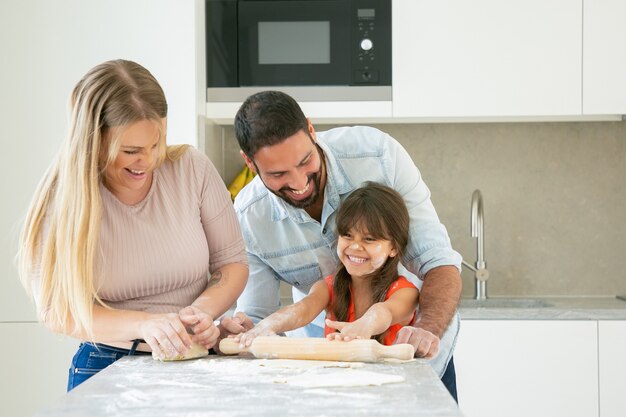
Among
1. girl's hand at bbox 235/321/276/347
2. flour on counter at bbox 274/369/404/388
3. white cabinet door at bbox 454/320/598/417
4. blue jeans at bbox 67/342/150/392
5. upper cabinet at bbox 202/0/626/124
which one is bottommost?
white cabinet door at bbox 454/320/598/417

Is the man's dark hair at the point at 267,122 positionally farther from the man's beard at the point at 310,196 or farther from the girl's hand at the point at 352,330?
the girl's hand at the point at 352,330

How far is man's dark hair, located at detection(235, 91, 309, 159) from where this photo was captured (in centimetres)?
166

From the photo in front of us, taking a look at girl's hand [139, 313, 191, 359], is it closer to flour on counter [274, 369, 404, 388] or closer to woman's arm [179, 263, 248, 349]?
woman's arm [179, 263, 248, 349]

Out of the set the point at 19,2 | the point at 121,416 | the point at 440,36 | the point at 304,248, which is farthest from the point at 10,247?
the point at 121,416

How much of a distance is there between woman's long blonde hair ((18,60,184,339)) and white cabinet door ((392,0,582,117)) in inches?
59.9

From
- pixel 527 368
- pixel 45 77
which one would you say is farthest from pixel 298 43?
pixel 527 368

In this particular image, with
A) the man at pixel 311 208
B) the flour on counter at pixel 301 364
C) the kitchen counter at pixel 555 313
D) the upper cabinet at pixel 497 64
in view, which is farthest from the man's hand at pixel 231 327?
the upper cabinet at pixel 497 64

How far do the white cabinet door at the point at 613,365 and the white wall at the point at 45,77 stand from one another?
1.42 meters

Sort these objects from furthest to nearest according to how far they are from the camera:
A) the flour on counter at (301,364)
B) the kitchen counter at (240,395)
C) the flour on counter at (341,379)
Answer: the flour on counter at (301,364) → the flour on counter at (341,379) → the kitchen counter at (240,395)

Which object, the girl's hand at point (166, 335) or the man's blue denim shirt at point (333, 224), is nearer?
the girl's hand at point (166, 335)

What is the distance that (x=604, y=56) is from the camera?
2879mm

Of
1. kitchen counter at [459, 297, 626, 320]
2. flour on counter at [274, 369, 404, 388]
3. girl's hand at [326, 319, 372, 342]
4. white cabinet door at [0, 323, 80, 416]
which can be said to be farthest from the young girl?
white cabinet door at [0, 323, 80, 416]

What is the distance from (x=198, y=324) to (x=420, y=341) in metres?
0.39

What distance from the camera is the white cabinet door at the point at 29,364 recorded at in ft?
8.95
